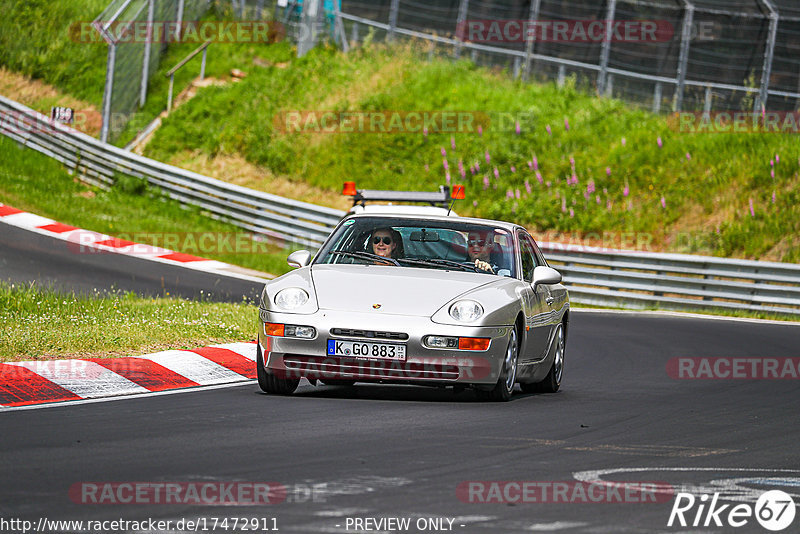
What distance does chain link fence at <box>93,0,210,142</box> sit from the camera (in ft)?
102

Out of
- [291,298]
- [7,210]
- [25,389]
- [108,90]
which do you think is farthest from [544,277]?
[108,90]

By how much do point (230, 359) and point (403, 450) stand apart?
4674 mm

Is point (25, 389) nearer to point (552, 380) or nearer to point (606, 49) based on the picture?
point (552, 380)

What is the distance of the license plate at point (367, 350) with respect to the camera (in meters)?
9.23

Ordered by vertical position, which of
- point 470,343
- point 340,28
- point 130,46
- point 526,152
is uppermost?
point 340,28

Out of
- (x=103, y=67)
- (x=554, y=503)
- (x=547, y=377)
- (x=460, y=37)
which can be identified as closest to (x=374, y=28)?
(x=460, y=37)

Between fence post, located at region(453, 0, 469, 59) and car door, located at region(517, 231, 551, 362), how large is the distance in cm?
2012

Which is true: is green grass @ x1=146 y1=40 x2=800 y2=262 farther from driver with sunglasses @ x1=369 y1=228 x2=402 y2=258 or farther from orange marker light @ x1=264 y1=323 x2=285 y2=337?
orange marker light @ x1=264 y1=323 x2=285 y2=337

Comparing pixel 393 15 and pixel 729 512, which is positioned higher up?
pixel 393 15

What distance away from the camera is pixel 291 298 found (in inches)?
377

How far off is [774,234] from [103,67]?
19.1 metres

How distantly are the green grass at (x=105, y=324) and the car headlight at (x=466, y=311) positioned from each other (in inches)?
126

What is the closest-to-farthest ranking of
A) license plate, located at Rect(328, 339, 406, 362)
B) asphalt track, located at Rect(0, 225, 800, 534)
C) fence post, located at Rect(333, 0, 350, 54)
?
1. asphalt track, located at Rect(0, 225, 800, 534)
2. license plate, located at Rect(328, 339, 406, 362)
3. fence post, located at Rect(333, 0, 350, 54)

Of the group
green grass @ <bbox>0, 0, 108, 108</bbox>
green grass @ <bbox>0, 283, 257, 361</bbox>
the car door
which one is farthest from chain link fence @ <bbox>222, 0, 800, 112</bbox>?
the car door
